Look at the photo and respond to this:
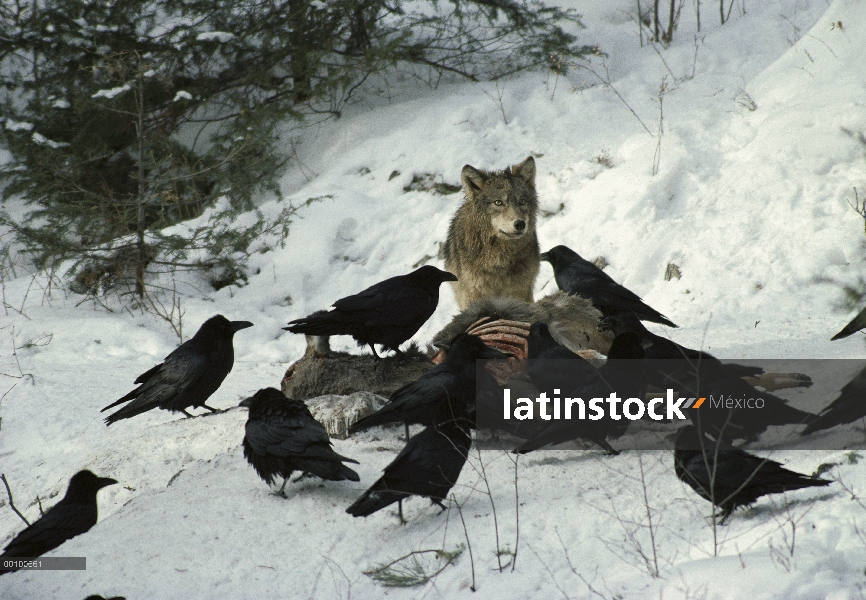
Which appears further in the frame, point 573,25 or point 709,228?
point 573,25

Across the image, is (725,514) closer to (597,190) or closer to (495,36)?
(597,190)

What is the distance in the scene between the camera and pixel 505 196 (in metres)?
8.58

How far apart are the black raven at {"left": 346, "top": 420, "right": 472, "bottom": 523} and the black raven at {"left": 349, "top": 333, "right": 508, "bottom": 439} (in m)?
0.31

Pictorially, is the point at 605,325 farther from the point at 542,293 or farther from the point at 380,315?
the point at 542,293

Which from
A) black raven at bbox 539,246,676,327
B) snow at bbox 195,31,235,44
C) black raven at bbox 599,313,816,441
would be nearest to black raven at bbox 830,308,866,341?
black raven at bbox 599,313,816,441

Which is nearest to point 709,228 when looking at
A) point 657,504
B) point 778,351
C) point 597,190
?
point 597,190

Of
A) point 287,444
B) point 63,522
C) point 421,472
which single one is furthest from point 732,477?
point 63,522

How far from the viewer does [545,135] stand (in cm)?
1195

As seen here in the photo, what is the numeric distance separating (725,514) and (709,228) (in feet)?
20.1

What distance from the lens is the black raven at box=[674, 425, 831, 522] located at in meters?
3.36

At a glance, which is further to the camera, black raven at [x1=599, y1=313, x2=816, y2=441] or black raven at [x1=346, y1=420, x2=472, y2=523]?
black raven at [x1=599, y1=313, x2=816, y2=441]

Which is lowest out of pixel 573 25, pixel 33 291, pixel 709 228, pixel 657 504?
pixel 33 291

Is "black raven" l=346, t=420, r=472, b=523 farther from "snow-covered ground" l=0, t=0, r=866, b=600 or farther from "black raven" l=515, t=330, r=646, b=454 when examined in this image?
"black raven" l=515, t=330, r=646, b=454

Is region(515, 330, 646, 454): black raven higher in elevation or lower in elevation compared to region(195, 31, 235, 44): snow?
lower
